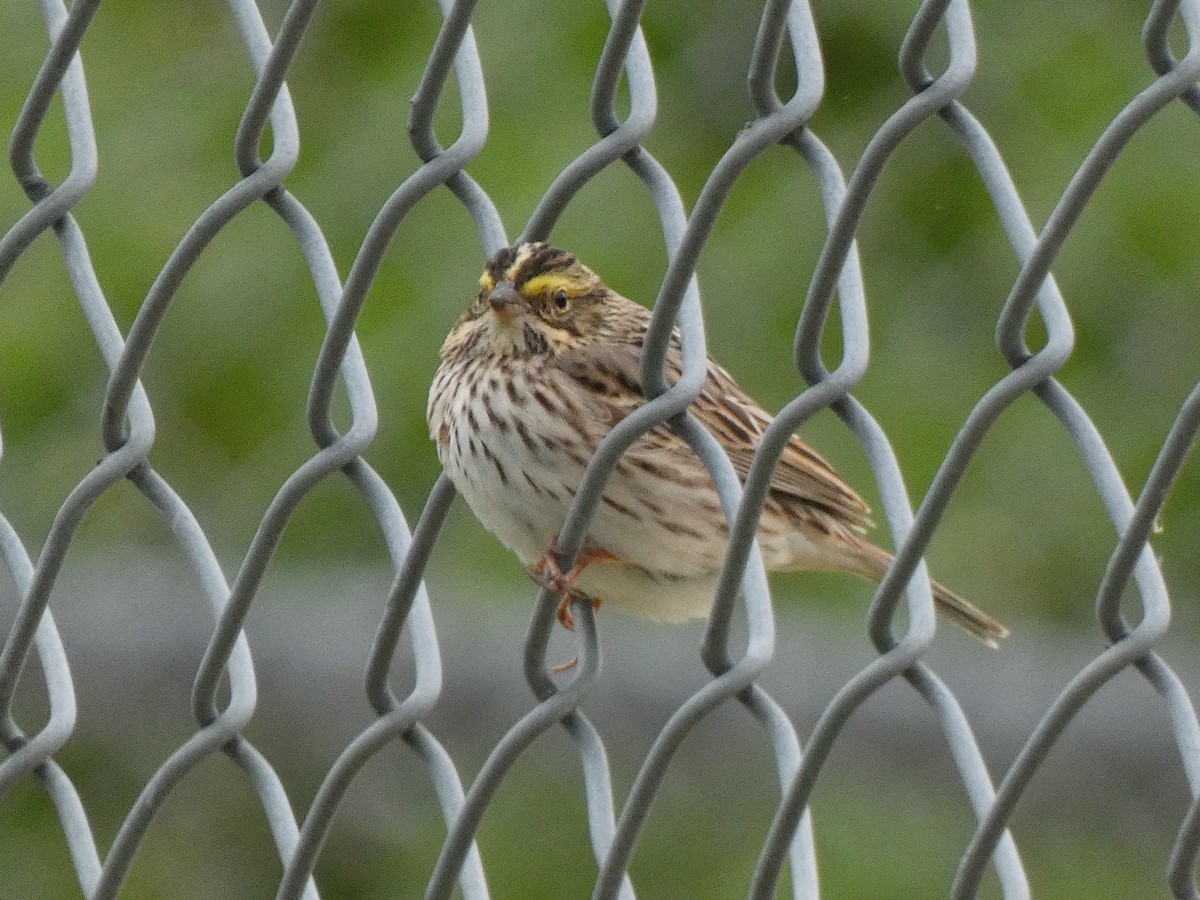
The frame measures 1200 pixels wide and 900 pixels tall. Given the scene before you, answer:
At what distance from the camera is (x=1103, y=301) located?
582 centimetres

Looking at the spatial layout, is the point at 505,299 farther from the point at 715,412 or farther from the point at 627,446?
the point at 627,446

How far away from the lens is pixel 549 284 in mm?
3643

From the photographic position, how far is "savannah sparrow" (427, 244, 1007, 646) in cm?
346

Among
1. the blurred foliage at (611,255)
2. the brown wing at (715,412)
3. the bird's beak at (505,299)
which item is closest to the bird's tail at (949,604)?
the brown wing at (715,412)

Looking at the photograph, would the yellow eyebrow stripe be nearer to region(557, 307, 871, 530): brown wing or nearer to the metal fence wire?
region(557, 307, 871, 530): brown wing

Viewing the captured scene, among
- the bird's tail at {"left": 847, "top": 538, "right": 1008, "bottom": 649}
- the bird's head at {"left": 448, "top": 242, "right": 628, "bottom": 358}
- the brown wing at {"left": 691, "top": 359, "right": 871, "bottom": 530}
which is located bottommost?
the bird's tail at {"left": 847, "top": 538, "right": 1008, "bottom": 649}

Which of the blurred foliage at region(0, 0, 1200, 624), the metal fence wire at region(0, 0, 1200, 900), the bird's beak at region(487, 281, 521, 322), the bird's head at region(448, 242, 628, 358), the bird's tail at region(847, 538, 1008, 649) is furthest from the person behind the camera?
the blurred foliage at region(0, 0, 1200, 624)

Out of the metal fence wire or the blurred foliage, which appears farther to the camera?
the blurred foliage

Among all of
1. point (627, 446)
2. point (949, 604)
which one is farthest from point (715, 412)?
point (627, 446)

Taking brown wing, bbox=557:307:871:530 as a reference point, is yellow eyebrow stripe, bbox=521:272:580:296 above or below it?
above

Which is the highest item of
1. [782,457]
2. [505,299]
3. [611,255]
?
[505,299]

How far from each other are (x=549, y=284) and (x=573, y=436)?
288 mm

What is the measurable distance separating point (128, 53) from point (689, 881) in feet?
8.80

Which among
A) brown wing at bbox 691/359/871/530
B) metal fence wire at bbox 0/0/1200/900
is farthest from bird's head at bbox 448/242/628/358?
metal fence wire at bbox 0/0/1200/900
